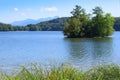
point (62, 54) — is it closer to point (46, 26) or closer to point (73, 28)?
point (73, 28)

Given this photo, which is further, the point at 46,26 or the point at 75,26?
the point at 46,26

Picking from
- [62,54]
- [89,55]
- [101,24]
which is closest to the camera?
[89,55]

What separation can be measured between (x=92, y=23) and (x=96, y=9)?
3.81m

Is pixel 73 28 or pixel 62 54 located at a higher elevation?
pixel 73 28

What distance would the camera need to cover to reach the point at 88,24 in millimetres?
79938

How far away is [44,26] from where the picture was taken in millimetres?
189000

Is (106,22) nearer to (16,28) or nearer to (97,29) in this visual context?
(97,29)

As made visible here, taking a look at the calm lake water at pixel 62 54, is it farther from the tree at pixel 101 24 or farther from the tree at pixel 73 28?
the tree at pixel 101 24

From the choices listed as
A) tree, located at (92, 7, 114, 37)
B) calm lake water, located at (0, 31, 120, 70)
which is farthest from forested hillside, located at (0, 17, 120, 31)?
calm lake water, located at (0, 31, 120, 70)

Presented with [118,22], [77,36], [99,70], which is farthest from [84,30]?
[99,70]

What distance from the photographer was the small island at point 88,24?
7700 cm

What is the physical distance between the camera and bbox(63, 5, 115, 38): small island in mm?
77000

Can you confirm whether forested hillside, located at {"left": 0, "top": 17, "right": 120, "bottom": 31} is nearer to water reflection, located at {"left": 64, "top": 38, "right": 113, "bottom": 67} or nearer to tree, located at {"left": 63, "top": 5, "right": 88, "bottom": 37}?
tree, located at {"left": 63, "top": 5, "right": 88, "bottom": 37}

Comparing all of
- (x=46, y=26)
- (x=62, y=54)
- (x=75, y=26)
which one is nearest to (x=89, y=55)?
(x=62, y=54)
